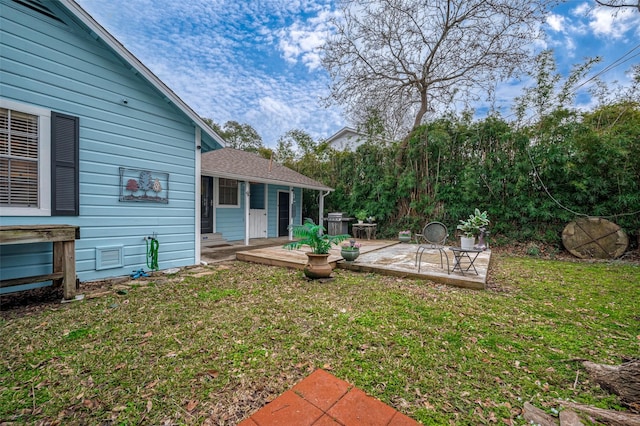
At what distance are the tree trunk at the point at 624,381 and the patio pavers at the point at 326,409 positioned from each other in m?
1.38

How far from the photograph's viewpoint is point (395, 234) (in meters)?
9.02

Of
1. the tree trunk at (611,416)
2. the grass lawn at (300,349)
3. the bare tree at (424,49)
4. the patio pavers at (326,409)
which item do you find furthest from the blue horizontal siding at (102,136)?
the bare tree at (424,49)

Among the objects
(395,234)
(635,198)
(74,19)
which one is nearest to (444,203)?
(395,234)

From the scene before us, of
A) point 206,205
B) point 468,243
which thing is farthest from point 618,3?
point 206,205

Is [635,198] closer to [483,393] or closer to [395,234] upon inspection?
[395,234]

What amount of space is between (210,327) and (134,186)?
3.03 m

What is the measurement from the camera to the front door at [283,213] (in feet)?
31.4

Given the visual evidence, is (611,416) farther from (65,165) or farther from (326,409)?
(65,165)

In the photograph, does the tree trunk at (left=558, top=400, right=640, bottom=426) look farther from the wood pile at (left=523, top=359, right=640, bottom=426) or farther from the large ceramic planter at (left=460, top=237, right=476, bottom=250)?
the large ceramic planter at (left=460, top=237, right=476, bottom=250)

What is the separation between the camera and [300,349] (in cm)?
219

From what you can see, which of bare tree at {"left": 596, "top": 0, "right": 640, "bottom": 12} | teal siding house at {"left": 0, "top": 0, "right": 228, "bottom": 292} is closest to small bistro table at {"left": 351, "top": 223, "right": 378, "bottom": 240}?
teal siding house at {"left": 0, "top": 0, "right": 228, "bottom": 292}

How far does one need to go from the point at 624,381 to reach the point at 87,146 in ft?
20.1

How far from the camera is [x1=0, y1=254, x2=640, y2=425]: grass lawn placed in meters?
1.59

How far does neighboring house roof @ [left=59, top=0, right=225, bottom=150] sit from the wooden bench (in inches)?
104
